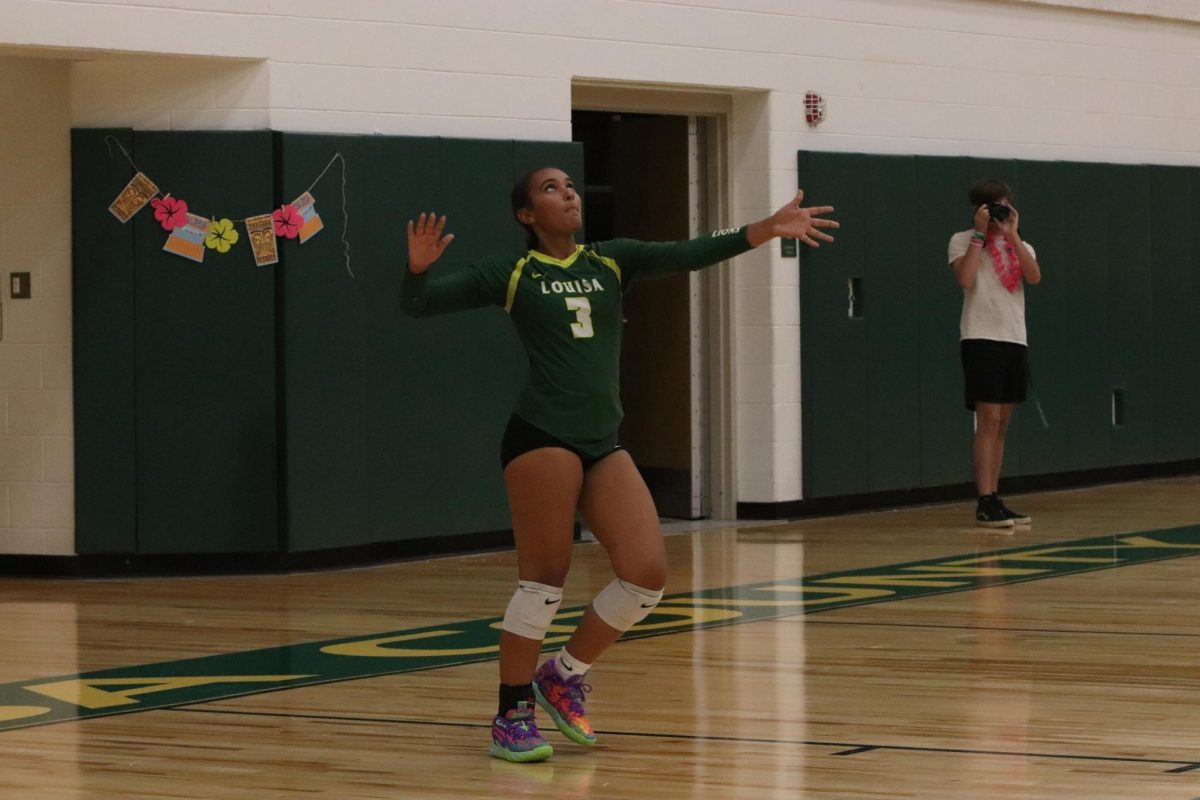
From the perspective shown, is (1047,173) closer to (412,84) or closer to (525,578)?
(412,84)

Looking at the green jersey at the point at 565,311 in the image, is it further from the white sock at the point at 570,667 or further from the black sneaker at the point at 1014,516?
the black sneaker at the point at 1014,516

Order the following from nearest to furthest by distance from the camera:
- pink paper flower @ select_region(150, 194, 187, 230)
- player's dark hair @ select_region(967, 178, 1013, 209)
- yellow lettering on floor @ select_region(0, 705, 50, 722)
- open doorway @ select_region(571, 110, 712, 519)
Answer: yellow lettering on floor @ select_region(0, 705, 50, 722), pink paper flower @ select_region(150, 194, 187, 230), player's dark hair @ select_region(967, 178, 1013, 209), open doorway @ select_region(571, 110, 712, 519)

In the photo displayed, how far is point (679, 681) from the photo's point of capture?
6.82m

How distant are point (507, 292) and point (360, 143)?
454 centimetres

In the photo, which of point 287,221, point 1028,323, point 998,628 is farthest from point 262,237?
point 1028,323

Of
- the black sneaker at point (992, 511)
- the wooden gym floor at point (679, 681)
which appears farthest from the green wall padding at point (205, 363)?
the black sneaker at point (992, 511)

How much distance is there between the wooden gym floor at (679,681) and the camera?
536 centimetres

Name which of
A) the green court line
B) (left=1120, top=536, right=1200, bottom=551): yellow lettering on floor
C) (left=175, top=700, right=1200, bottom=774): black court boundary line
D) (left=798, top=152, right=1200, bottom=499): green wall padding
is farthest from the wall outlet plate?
(left=1120, top=536, right=1200, bottom=551): yellow lettering on floor

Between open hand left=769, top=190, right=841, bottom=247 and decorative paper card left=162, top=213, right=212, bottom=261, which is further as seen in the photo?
decorative paper card left=162, top=213, right=212, bottom=261

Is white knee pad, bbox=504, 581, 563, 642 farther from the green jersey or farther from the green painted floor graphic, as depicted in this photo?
the green painted floor graphic

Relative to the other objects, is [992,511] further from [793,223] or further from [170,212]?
[793,223]

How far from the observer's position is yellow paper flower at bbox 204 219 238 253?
9797 millimetres

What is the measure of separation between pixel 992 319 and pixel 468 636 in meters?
4.47

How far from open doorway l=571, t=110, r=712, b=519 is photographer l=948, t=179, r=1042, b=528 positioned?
1651mm
